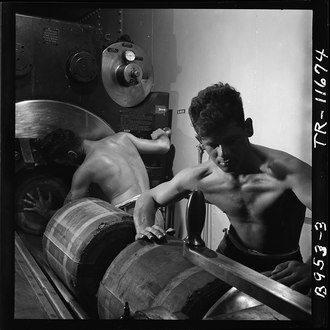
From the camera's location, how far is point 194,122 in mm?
2078

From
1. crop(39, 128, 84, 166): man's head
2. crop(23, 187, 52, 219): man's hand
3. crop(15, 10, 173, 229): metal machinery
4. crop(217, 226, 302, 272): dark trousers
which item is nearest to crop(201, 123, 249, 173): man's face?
crop(15, 10, 173, 229): metal machinery

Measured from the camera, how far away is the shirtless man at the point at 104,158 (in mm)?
2166

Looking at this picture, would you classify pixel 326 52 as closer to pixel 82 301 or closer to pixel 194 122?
pixel 194 122

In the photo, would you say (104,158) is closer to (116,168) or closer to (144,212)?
(116,168)

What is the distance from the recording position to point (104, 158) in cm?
221

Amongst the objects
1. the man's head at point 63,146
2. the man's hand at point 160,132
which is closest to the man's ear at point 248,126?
the man's hand at point 160,132

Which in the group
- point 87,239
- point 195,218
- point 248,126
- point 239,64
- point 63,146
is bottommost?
point 87,239

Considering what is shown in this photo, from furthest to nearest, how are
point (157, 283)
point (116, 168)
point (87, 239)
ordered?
1. point (116, 168)
2. point (87, 239)
3. point (157, 283)

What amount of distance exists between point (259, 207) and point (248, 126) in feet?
1.36

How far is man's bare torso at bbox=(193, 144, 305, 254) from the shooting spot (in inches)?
78.6

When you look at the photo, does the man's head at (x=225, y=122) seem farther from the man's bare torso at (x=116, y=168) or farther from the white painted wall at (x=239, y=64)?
the man's bare torso at (x=116, y=168)

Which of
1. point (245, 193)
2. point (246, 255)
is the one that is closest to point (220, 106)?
point (245, 193)

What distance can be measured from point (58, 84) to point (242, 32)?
1.01m
